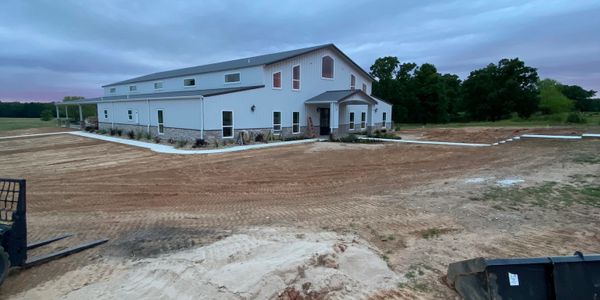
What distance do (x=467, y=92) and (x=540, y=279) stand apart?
171 feet

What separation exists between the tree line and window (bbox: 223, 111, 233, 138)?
105 feet

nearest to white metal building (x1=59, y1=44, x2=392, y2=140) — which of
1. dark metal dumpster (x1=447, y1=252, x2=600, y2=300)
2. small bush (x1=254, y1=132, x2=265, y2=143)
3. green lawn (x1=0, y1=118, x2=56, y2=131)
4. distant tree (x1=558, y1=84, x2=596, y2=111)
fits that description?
small bush (x1=254, y1=132, x2=265, y2=143)

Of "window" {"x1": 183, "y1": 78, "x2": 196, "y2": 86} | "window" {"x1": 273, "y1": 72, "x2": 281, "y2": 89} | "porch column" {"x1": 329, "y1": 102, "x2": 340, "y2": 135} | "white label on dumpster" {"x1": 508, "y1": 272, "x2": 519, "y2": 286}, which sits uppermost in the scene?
"window" {"x1": 183, "y1": 78, "x2": 196, "y2": 86}

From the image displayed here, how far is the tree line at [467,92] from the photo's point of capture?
145 ft

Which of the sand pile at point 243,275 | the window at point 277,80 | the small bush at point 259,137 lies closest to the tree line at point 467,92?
the window at point 277,80

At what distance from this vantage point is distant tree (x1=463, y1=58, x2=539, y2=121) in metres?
43.9

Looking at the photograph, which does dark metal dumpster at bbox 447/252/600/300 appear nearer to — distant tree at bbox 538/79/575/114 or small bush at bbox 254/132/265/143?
small bush at bbox 254/132/265/143

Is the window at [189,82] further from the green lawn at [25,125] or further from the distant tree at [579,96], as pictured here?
the distant tree at [579,96]

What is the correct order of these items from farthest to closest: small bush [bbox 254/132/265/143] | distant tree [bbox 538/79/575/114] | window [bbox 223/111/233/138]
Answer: distant tree [bbox 538/79/575/114], small bush [bbox 254/132/265/143], window [bbox 223/111/233/138]

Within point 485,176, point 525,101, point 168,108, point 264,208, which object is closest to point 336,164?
point 485,176

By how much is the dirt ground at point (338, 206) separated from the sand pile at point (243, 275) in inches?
6.6

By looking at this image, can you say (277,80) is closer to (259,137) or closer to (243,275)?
(259,137)

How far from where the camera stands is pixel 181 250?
461 cm

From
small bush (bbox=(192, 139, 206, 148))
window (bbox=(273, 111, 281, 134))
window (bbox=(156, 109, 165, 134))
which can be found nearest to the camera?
small bush (bbox=(192, 139, 206, 148))
